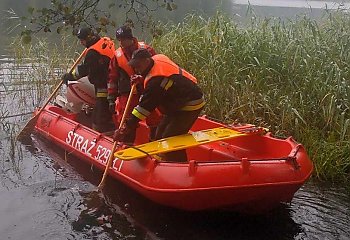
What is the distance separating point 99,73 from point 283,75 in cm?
245

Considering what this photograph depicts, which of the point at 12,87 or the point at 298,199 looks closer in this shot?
the point at 298,199

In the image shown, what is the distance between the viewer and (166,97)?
5.21 metres

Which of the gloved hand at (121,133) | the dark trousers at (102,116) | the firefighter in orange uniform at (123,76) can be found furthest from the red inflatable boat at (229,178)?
the dark trousers at (102,116)

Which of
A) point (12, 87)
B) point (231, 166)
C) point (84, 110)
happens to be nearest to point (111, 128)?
point (84, 110)

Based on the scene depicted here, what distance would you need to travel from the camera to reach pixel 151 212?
521 cm

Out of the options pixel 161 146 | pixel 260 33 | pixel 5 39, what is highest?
pixel 260 33

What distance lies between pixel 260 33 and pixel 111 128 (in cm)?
261

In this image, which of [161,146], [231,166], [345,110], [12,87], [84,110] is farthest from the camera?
[12,87]

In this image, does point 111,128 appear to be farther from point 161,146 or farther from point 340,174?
point 340,174

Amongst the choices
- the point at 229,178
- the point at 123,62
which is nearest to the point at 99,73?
the point at 123,62

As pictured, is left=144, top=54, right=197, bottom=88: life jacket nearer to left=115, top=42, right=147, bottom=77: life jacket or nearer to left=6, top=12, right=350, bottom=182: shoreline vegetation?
left=115, top=42, right=147, bottom=77: life jacket

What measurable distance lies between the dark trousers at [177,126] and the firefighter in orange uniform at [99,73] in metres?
1.43

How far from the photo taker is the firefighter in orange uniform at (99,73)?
21.3ft

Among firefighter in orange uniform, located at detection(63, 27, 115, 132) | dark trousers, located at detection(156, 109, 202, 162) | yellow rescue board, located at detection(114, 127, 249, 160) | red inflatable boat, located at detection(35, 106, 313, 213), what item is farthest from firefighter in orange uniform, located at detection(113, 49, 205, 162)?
firefighter in orange uniform, located at detection(63, 27, 115, 132)
